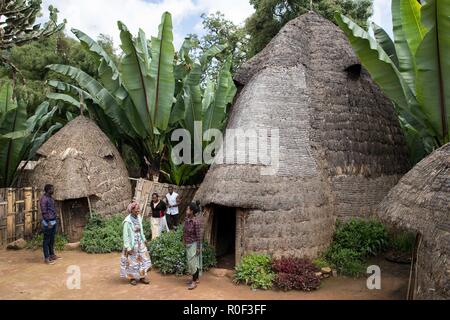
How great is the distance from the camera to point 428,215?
5.30 metres

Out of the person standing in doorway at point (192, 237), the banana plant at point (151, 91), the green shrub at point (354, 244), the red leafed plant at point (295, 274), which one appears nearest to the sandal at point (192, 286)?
the person standing in doorway at point (192, 237)

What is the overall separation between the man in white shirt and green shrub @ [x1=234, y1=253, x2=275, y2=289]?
11.1 ft

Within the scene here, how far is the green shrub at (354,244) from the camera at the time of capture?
822 centimetres

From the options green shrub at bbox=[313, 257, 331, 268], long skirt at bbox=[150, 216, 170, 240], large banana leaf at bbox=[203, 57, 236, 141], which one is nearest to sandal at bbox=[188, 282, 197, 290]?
green shrub at bbox=[313, 257, 331, 268]

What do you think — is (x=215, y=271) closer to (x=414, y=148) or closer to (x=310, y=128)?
(x=310, y=128)

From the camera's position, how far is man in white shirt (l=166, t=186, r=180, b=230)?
424 inches

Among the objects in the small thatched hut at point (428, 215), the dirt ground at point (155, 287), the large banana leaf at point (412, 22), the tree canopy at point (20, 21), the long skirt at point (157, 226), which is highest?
the tree canopy at point (20, 21)

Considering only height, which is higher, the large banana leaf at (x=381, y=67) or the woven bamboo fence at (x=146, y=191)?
the large banana leaf at (x=381, y=67)

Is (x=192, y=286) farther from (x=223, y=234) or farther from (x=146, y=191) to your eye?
(x=146, y=191)

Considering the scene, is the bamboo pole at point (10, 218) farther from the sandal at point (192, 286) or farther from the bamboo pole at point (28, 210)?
the sandal at point (192, 286)

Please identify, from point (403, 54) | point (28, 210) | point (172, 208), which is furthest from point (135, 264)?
point (403, 54)

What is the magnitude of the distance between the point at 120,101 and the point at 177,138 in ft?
6.65

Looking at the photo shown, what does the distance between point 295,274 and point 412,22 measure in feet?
17.7

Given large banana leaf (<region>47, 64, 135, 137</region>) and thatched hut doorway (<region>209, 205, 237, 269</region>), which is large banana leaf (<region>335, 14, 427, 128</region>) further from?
large banana leaf (<region>47, 64, 135, 137</region>)
